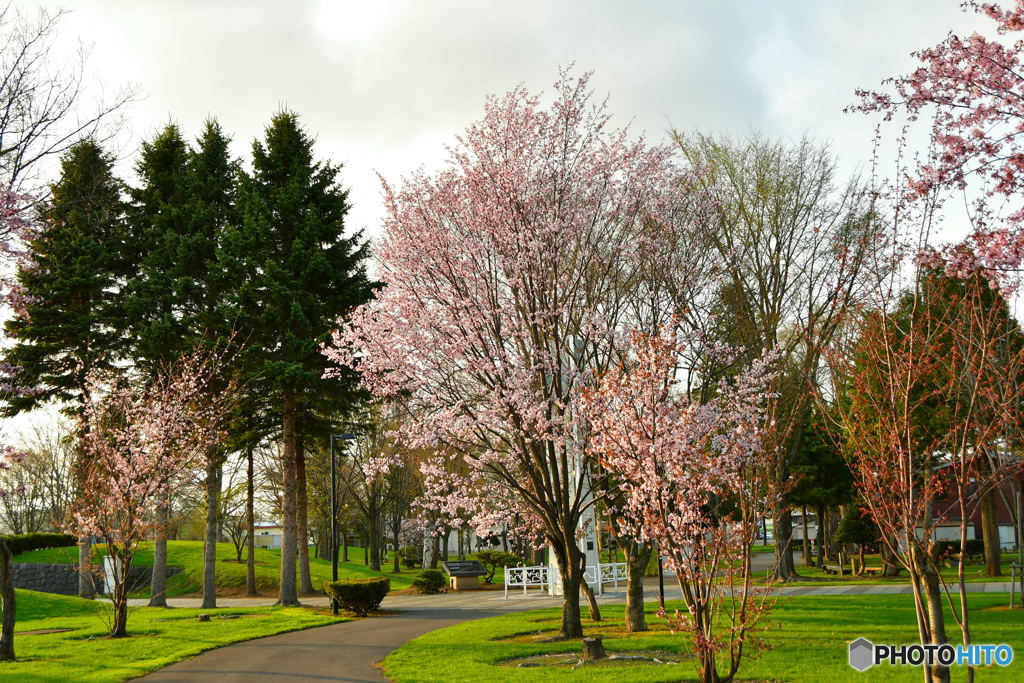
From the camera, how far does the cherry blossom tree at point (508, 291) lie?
12.5 metres

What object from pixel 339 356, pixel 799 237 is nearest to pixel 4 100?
pixel 339 356

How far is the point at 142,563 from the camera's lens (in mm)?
32469

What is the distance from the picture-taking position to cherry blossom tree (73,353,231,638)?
578 inches

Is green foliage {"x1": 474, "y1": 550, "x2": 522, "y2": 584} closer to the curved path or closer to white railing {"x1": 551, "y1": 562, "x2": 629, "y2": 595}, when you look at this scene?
white railing {"x1": 551, "y1": 562, "x2": 629, "y2": 595}

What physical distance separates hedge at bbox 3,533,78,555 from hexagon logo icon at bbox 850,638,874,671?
30.1m

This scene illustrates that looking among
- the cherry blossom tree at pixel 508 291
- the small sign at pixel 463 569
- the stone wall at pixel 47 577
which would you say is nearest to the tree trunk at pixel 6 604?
the cherry blossom tree at pixel 508 291

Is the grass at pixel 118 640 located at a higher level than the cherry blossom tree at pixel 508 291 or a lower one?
lower

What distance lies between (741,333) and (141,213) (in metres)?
20.1

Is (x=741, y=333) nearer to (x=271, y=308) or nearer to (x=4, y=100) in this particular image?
(x=271, y=308)

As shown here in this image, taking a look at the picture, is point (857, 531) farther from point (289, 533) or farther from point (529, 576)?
point (289, 533)

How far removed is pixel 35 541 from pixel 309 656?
2636cm

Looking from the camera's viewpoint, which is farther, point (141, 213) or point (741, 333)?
point (141, 213)

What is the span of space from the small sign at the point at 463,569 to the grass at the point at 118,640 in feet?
26.8

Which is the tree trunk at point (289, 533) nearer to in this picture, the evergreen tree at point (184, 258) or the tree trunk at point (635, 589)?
the evergreen tree at point (184, 258)
